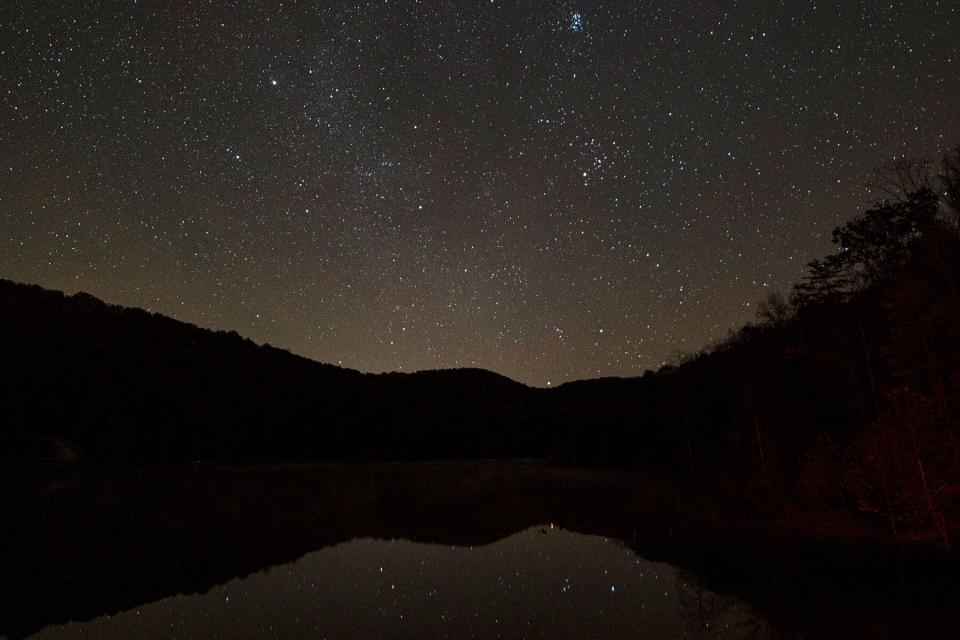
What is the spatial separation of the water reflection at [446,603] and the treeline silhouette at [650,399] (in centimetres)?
805

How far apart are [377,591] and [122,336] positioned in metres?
73.5

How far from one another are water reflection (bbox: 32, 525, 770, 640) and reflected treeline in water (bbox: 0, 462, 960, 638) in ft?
1.02

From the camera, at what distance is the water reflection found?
37.6ft

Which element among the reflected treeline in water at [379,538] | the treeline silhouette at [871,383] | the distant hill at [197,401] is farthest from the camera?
the distant hill at [197,401]

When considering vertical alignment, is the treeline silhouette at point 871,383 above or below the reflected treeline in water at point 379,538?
above

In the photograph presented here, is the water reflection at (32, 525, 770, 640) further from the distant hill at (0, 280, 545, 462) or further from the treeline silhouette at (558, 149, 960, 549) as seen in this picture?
the distant hill at (0, 280, 545, 462)

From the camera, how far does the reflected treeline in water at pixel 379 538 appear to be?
12.2 meters

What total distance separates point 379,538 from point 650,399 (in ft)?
218

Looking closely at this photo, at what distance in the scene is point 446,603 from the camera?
13844 mm

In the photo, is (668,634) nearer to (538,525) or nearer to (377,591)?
(377,591)

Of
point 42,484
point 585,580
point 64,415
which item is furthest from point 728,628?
point 64,415

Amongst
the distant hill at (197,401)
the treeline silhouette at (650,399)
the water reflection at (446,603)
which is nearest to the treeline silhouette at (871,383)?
the treeline silhouette at (650,399)

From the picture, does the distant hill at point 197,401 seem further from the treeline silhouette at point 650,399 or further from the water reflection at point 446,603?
the water reflection at point 446,603

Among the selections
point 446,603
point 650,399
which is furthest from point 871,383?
point 650,399
